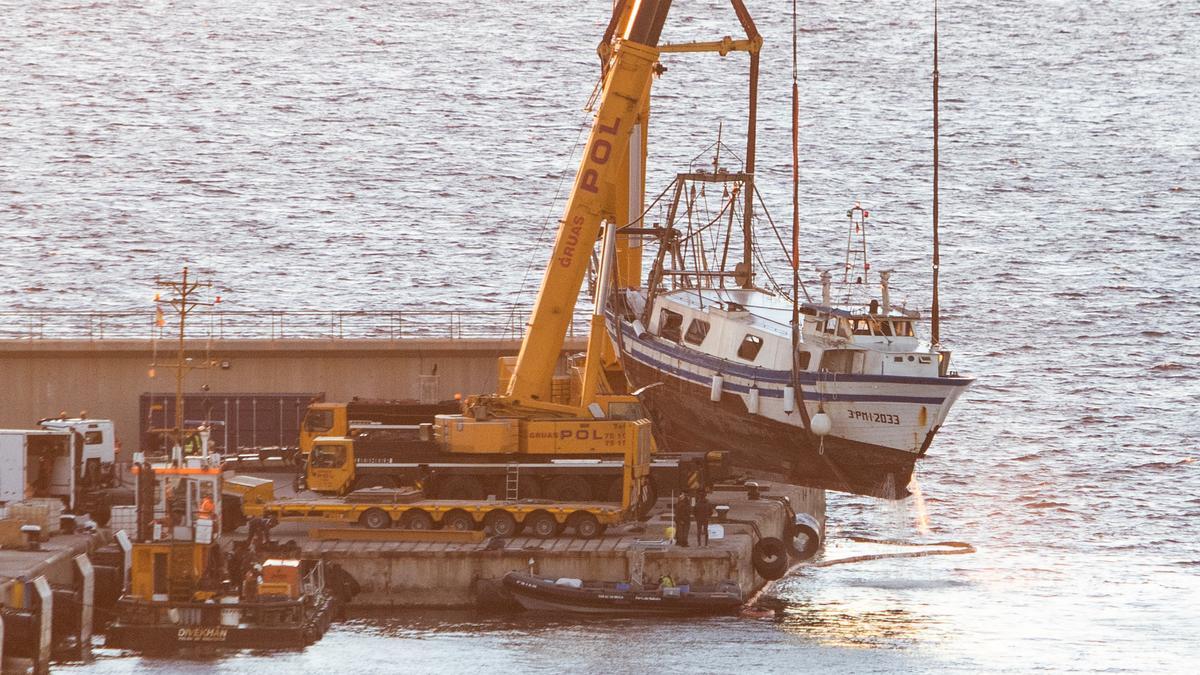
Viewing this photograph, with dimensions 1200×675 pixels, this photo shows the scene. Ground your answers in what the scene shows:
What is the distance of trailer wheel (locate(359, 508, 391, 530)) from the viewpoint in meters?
47.4

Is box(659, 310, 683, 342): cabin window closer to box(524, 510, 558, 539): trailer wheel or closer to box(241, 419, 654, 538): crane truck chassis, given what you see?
box(241, 419, 654, 538): crane truck chassis

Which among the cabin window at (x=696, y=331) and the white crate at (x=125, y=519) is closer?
the white crate at (x=125, y=519)

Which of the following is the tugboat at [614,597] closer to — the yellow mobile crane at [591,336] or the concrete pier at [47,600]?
the yellow mobile crane at [591,336]

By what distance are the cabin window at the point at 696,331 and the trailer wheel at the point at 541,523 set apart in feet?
35.4

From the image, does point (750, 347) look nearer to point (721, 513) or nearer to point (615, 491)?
point (721, 513)

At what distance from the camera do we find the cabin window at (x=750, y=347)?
5469 centimetres

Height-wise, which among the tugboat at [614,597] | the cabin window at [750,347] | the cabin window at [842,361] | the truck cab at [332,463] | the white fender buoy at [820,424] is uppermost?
the cabin window at [750,347]

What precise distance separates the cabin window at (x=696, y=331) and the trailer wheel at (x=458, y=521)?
11.6 meters

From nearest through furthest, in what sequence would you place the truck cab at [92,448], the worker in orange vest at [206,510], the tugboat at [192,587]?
1. the tugboat at [192,587]
2. the worker in orange vest at [206,510]
3. the truck cab at [92,448]

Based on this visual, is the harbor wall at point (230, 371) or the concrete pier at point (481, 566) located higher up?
the harbor wall at point (230, 371)

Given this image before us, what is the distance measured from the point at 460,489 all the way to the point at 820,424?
1018cm

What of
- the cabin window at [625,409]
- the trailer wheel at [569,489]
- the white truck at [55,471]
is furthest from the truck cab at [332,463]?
the cabin window at [625,409]

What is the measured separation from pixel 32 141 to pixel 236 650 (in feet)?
356

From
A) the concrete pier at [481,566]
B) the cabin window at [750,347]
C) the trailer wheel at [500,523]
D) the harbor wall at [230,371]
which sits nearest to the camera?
the concrete pier at [481,566]
